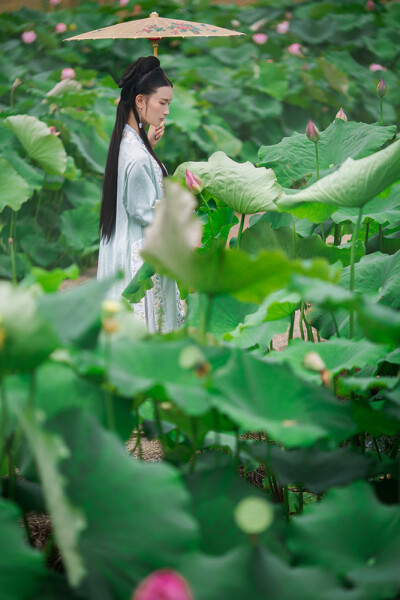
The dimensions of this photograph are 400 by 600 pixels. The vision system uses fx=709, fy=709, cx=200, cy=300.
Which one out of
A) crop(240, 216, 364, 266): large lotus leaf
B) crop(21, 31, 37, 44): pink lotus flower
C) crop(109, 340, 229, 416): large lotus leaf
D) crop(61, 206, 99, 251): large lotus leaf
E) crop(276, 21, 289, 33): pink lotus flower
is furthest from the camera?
crop(276, 21, 289, 33): pink lotus flower

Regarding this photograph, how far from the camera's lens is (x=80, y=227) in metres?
3.44

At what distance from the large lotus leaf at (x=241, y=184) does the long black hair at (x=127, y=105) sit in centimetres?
72

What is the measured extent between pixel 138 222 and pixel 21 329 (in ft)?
4.60

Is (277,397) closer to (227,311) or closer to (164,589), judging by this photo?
(164,589)

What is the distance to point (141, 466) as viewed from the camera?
622 millimetres

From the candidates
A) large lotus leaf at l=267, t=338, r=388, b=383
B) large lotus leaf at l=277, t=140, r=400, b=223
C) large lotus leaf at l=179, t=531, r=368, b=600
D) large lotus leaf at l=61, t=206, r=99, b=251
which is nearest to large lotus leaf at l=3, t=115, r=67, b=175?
large lotus leaf at l=61, t=206, r=99, b=251

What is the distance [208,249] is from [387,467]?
0.74m

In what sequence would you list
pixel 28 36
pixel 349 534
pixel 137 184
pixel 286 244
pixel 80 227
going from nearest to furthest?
pixel 349 534 < pixel 286 244 < pixel 137 184 < pixel 80 227 < pixel 28 36

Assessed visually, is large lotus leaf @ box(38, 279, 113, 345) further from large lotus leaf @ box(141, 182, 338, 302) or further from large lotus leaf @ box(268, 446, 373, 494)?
large lotus leaf @ box(268, 446, 373, 494)

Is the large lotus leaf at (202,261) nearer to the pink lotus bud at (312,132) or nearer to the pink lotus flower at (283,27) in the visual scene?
the pink lotus bud at (312,132)

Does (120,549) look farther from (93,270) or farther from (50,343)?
(93,270)

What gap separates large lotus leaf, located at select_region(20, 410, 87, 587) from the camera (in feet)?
1.80

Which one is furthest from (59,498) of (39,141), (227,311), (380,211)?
(39,141)

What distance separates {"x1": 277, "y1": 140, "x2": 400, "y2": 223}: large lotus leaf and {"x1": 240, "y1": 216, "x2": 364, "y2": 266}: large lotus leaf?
32 centimetres
